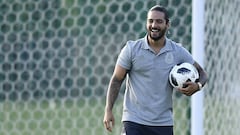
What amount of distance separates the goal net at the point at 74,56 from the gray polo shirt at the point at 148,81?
164 centimetres

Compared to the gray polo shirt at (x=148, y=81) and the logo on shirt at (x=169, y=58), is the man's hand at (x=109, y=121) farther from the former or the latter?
the logo on shirt at (x=169, y=58)

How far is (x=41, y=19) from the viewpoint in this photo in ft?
24.2

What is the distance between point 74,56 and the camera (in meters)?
7.43

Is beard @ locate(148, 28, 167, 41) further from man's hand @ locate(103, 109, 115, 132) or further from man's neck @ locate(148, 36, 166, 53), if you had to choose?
man's hand @ locate(103, 109, 115, 132)

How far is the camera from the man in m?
5.56

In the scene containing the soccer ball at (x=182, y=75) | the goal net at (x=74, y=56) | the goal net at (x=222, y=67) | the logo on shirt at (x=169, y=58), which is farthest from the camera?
the goal net at (x=74, y=56)

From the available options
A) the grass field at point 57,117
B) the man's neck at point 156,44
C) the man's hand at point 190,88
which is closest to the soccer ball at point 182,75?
the man's hand at point 190,88

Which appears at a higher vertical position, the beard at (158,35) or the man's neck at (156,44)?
the beard at (158,35)

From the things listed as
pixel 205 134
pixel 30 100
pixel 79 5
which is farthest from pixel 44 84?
pixel 205 134

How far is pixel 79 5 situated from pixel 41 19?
326 millimetres

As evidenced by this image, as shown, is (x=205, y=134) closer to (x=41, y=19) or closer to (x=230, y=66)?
(x=230, y=66)

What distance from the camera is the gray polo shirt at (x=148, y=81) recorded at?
557 centimetres

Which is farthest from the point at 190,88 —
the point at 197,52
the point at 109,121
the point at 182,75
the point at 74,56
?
the point at 74,56

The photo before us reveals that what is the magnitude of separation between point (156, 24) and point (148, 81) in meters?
0.36
